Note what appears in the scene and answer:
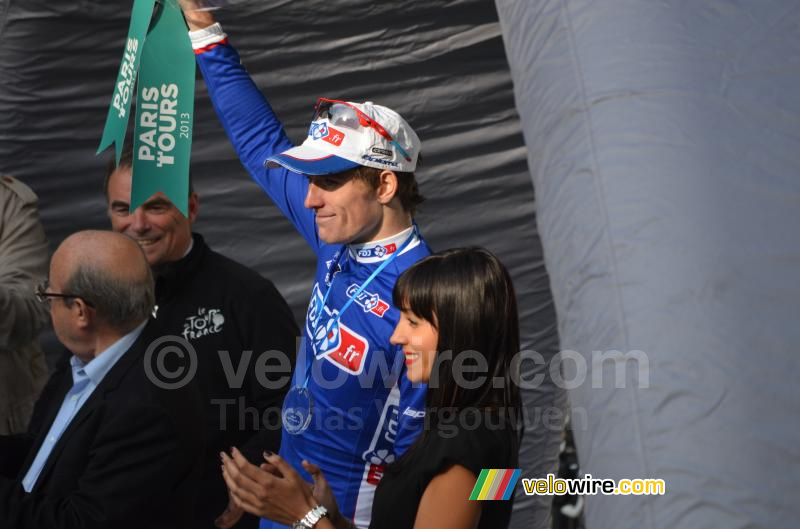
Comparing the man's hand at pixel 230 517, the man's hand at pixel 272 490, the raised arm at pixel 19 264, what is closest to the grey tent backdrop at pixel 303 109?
the raised arm at pixel 19 264

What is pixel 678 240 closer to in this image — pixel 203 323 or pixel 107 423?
pixel 107 423

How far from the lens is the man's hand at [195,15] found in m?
2.73

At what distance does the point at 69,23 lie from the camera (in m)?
3.56

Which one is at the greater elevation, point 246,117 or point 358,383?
point 246,117

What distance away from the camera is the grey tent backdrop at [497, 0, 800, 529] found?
1.63 m

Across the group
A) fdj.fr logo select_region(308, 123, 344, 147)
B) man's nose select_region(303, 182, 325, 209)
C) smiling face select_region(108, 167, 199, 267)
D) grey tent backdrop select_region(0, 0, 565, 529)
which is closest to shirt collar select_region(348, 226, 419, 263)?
man's nose select_region(303, 182, 325, 209)

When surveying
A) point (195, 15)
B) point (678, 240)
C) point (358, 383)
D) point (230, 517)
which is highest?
point (195, 15)

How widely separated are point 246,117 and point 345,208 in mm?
539

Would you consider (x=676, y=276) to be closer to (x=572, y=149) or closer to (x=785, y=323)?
(x=785, y=323)

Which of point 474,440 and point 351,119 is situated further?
point 351,119

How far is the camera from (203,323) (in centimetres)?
299

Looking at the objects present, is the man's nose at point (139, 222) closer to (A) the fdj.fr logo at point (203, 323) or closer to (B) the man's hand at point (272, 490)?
(A) the fdj.fr logo at point (203, 323)

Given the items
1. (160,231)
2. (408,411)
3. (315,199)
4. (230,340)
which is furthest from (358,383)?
(160,231)

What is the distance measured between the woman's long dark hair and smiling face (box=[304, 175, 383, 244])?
0.43 metres
